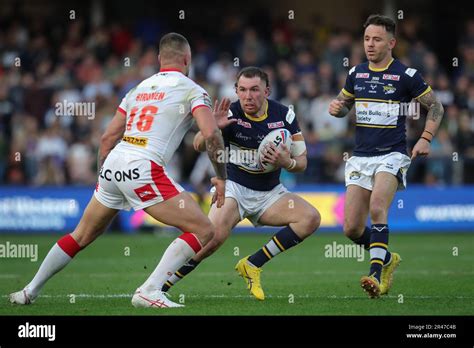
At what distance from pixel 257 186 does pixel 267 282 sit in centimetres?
203

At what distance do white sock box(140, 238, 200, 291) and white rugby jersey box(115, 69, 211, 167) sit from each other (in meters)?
0.78

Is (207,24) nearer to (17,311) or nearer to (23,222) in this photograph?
(23,222)

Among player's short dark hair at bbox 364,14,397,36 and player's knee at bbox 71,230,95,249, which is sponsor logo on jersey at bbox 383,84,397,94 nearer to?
player's short dark hair at bbox 364,14,397,36

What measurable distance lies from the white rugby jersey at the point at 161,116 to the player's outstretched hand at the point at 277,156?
4.17ft

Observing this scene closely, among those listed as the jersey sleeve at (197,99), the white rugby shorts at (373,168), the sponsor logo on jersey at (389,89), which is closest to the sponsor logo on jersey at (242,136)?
the white rugby shorts at (373,168)

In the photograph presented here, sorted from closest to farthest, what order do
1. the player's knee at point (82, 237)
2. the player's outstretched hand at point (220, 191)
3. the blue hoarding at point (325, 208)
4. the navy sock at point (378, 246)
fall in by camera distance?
1. the player's outstretched hand at point (220, 191)
2. the player's knee at point (82, 237)
3. the navy sock at point (378, 246)
4. the blue hoarding at point (325, 208)

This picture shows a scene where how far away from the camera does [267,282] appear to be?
1195cm

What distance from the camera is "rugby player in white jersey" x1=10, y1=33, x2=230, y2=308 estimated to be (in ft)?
28.7

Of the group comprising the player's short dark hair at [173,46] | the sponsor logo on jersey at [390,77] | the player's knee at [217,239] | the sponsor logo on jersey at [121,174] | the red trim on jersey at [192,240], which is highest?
the player's short dark hair at [173,46]

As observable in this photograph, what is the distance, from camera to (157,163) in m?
8.80

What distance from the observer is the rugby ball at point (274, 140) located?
1009cm

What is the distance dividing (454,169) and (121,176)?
13.3 meters

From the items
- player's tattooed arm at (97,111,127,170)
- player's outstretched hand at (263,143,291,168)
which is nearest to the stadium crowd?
player's outstretched hand at (263,143,291,168)

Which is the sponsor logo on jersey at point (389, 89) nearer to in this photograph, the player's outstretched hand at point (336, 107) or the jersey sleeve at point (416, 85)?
the jersey sleeve at point (416, 85)
